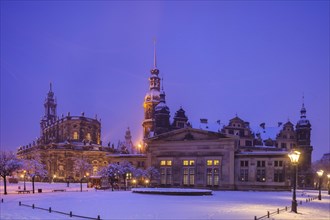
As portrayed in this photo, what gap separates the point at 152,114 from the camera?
348 ft

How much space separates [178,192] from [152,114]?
2077 inches

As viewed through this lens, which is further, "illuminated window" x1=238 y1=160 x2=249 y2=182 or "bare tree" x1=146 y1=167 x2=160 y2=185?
"bare tree" x1=146 y1=167 x2=160 y2=185

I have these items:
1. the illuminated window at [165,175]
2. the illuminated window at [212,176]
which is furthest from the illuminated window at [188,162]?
the illuminated window at [165,175]

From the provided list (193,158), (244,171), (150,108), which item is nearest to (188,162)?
(193,158)

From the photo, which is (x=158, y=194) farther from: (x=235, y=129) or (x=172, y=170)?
(x=235, y=129)

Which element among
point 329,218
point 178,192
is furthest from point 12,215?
point 178,192

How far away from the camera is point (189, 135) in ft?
264

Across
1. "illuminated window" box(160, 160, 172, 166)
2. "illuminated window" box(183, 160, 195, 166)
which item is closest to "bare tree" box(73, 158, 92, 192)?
"illuminated window" box(160, 160, 172, 166)

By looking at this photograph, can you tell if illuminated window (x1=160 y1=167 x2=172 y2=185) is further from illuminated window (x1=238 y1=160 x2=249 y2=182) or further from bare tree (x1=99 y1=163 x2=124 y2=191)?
illuminated window (x1=238 y1=160 x2=249 y2=182)

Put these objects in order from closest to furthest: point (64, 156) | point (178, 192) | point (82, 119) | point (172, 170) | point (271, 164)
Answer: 1. point (178, 192)
2. point (271, 164)
3. point (172, 170)
4. point (64, 156)
5. point (82, 119)

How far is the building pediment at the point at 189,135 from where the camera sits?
7831 cm

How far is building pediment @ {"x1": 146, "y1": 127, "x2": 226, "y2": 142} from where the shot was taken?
78.3 m

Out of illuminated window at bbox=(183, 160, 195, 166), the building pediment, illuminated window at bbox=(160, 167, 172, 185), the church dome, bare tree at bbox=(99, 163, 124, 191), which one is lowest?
illuminated window at bbox=(160, 167, 172, 185)

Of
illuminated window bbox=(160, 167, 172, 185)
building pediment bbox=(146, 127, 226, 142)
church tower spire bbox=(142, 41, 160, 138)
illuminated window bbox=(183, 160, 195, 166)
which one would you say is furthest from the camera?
church tower spire bbox=(142, 41, 160, 138)
